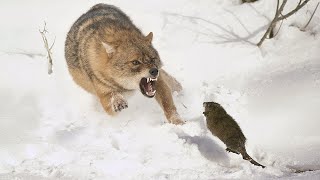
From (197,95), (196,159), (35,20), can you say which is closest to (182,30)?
(197,95)

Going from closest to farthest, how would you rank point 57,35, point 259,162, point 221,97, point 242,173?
point 242,173 < point 259,162 < point 221,97 < point 57,35

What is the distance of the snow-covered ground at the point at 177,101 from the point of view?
17.7ft

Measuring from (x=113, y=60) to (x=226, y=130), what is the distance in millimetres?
1904

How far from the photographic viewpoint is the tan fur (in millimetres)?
6395

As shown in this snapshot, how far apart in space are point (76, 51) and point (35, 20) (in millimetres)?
1852

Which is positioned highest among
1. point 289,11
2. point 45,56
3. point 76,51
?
point 289,11

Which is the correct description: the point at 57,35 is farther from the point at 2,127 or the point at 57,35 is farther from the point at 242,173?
the point at 242,173

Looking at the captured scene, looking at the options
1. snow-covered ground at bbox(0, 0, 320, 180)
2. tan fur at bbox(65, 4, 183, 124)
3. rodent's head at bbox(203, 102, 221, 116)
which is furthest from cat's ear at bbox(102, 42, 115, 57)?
rodent's head at bbox(203, 102, 221, 116)

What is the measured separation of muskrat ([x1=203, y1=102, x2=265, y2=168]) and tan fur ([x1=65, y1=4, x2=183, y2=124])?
72 centimetres

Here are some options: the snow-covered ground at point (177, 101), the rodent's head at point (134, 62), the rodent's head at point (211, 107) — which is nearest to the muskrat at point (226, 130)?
the rodent's head at point (211, 107)

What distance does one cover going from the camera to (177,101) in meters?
7.19

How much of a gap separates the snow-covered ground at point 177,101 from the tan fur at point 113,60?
10.1 inches

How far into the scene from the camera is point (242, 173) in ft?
15.8

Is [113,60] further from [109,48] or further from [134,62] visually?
[134,62]
